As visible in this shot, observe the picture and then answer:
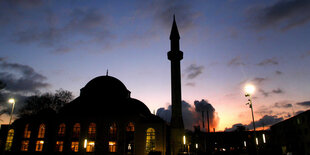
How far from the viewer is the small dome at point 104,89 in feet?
147

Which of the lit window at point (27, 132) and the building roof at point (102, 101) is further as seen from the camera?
the lit window at point (27, 132)

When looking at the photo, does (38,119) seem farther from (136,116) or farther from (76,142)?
(136,116)

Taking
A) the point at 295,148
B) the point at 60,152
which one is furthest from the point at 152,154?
the point at 295,148

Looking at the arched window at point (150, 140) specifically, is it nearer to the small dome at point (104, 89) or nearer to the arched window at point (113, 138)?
the arched window at point (113, 138)

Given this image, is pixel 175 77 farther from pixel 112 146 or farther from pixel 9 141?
pixel 9 141

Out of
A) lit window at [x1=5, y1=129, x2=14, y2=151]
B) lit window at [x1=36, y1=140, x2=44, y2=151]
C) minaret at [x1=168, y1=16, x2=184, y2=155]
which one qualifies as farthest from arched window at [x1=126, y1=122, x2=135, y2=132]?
lit window at [x1=5, y1=129, x2=14, y2=151]

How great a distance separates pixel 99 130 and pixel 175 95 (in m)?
16.0

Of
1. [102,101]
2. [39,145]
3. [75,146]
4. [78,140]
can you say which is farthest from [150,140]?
[39,145]

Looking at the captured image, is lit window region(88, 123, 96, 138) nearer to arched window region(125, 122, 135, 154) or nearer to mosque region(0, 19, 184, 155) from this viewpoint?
mosque region(0, 19, 184, 155)

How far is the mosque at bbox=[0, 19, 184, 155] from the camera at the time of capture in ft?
122

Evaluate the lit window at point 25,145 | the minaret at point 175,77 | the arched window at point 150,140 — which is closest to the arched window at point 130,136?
the arched window at point 150,140

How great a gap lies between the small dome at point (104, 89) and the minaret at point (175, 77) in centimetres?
1194

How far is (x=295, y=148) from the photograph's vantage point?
1395 inches

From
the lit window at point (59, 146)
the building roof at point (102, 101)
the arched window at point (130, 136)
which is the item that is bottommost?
the lit window at point (59, 146)
